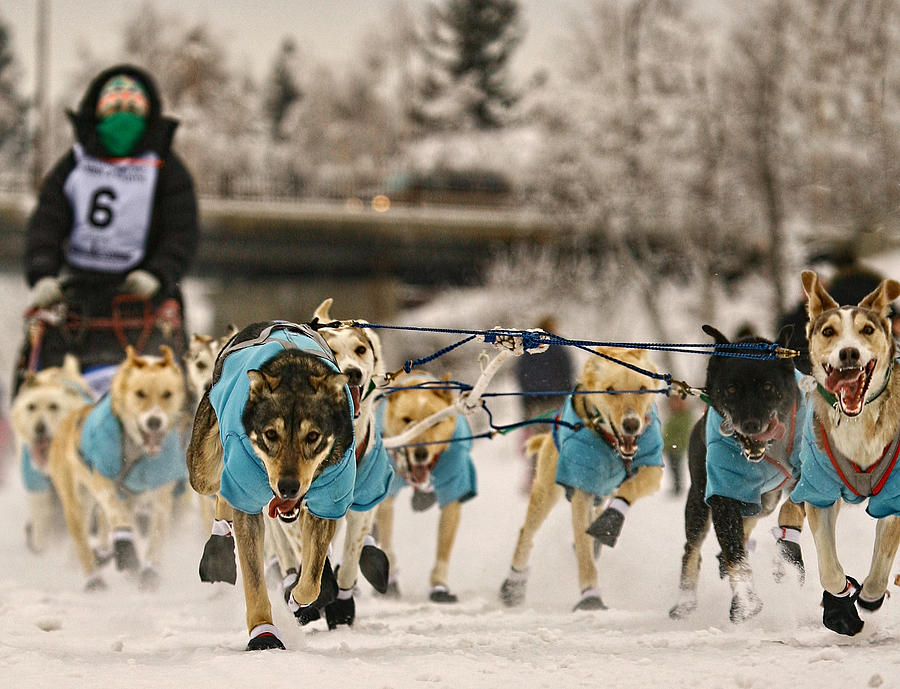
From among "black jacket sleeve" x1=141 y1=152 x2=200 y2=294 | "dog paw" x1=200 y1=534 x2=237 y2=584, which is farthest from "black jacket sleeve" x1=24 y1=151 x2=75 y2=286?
"dog paw" x1=200 y1=534 x2=237 y2=584

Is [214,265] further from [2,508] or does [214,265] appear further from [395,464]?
[395,464]

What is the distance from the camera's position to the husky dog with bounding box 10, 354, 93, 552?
6645mm

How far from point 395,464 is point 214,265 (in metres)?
17.4

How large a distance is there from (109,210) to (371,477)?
11.2 ft

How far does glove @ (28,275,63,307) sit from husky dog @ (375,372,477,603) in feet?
7.37

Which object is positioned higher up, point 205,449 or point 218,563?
point 205,449

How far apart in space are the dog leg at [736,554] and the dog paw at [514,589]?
1.30m

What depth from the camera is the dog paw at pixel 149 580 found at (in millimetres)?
5802

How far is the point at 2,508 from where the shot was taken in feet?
30.7

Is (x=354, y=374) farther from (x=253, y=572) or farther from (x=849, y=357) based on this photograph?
(x=849, y=357)

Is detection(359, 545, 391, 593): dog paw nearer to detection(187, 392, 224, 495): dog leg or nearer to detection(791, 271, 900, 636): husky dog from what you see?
detection(187, 392, 224, 495): dog leg

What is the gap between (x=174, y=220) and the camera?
7.09 metres

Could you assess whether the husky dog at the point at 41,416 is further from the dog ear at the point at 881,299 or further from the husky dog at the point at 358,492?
the dog ear at the point at 881,299

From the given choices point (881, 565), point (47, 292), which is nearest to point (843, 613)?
point (881, 565)
